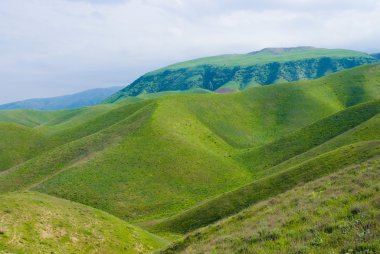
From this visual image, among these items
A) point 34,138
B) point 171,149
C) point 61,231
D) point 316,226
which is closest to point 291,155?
point 171,149

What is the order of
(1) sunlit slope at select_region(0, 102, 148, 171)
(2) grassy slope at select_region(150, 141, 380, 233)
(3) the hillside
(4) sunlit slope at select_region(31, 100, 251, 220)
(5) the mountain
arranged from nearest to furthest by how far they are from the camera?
(5) the mountain, (2) grassy slope at select_region(150, 141, 380, 233), (4) sunlit slope at select_region(31, 100, 251, 220), (3) the hillside, (1) sunlit slope at select_region(0, 102, 148, 171)

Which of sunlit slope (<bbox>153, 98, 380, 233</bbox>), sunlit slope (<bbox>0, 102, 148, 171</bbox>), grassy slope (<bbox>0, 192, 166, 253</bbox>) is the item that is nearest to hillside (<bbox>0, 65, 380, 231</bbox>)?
sunlit slope (<bbox>0, 102, 148, 171</bbox>)

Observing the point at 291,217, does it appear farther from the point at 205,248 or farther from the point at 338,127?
the point at 338,127

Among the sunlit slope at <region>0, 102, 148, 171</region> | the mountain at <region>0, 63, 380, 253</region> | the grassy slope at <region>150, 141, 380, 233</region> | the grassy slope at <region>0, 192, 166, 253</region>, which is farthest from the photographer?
the sunlit slope at <region>0, 102, 148, 171</region>

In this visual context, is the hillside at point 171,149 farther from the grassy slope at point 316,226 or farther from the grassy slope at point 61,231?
the grassy slope at point 316,226

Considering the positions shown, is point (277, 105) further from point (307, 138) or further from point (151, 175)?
point (151, 175)

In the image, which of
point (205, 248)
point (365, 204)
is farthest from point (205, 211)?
point (365, 204)

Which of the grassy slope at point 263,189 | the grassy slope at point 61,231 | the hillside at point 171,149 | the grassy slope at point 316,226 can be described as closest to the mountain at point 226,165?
the grassy slope at point 316,226

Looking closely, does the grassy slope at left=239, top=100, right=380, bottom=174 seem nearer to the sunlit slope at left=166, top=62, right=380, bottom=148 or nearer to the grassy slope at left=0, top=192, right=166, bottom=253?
the sunlit slope at left=166, top=62, right=380, bottom=148
